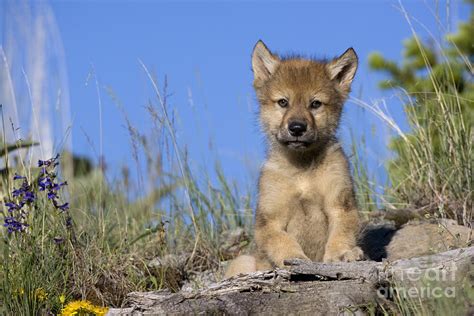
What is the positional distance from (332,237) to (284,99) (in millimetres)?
1166

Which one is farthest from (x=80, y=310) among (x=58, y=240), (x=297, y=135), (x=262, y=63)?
(x=262, y=63)

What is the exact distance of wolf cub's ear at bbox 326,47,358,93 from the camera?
643 centimetres

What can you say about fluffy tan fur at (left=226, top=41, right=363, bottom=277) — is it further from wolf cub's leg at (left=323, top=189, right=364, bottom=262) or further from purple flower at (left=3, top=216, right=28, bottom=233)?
purple flower at (left=3, top=216, right=28, bottom=233)

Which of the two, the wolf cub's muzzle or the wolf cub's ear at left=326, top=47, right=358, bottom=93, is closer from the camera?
the wolf cub's muzzle

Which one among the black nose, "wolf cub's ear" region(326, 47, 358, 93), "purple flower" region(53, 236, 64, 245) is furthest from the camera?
"wolf cub's ear" region(326, 47, 358, 93)

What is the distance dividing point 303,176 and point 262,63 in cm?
111

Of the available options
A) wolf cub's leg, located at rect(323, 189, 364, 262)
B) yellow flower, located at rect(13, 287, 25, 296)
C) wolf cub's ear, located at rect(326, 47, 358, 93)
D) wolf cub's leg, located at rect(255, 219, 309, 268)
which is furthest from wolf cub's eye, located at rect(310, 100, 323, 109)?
yellow flower, located at rect(13, 287, 25, 296)

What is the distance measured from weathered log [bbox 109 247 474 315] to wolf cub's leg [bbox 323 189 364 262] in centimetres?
41

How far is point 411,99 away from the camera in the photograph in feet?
27.1

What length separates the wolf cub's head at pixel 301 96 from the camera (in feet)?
19.7

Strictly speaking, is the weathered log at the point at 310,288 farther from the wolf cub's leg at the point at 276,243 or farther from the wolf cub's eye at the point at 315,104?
the wolf cub's eye at the point at 315,104

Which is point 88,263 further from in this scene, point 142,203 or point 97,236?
point 142,203

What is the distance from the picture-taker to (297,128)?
5906 millimetres

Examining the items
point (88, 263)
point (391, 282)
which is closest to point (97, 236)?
point (88, 263)
